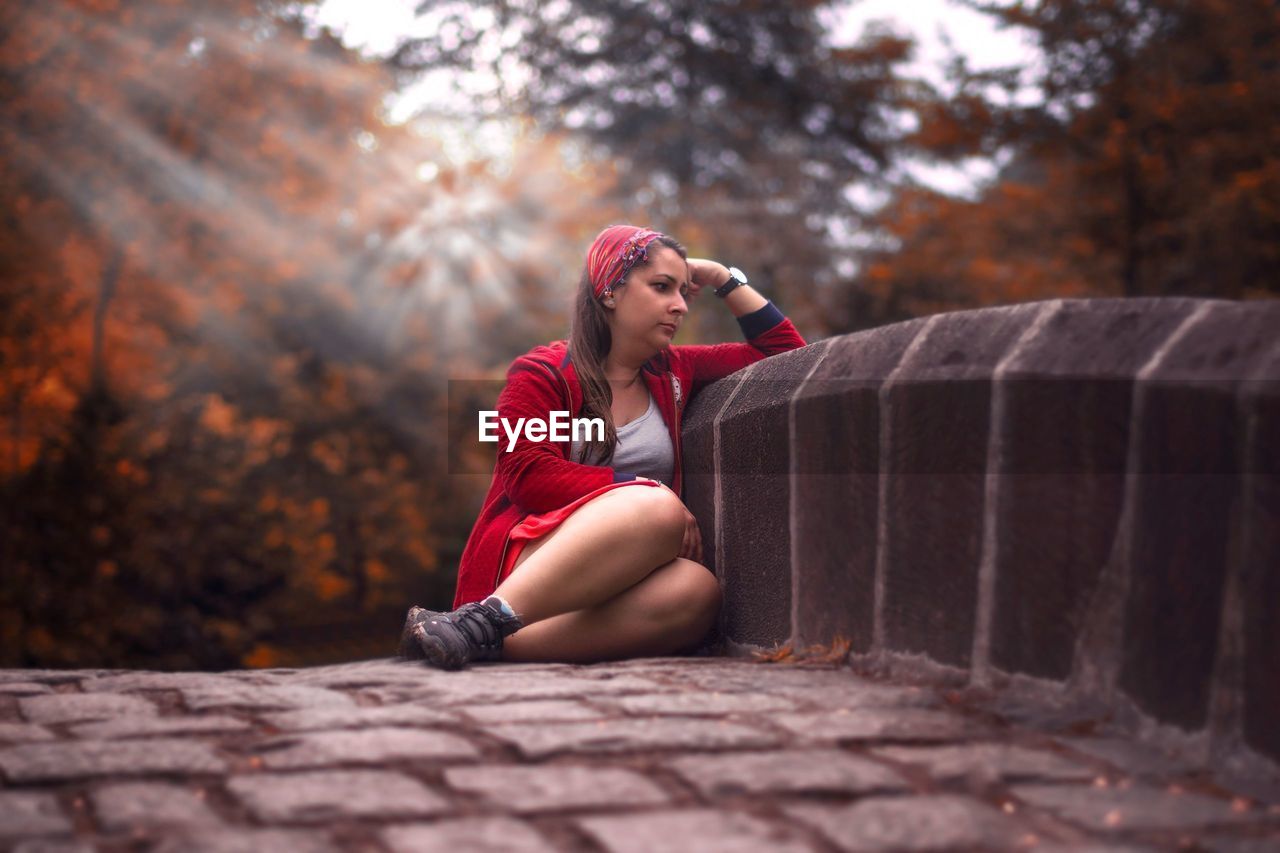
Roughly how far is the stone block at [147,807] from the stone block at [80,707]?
1.89 ft

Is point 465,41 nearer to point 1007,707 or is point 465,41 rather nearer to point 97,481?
point 97,481

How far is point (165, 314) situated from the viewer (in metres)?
10.5

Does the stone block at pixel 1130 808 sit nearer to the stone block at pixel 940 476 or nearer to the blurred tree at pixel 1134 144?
the stone block at pixel 940 476

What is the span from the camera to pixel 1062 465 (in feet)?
7.23

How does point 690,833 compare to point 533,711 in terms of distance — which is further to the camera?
point 533,711

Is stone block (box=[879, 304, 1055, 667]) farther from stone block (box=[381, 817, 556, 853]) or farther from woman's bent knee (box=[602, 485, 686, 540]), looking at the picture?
stone block (box=[381, 817, 556, 853])

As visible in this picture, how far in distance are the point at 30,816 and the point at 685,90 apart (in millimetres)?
21192

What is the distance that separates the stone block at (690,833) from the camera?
5.17 feet

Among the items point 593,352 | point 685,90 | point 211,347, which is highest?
point 685,90

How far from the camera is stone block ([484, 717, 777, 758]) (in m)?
2.03

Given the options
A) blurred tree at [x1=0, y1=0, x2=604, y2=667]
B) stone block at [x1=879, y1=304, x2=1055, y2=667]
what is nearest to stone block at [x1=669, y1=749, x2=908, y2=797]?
stone block at [x1=879, y1=304, x2=1055, y2=667]

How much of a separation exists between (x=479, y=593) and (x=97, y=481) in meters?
5.83

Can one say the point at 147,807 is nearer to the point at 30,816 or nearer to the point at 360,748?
the point at 30,816

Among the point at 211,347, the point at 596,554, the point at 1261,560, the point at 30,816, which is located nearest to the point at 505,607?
the point at 596,554
